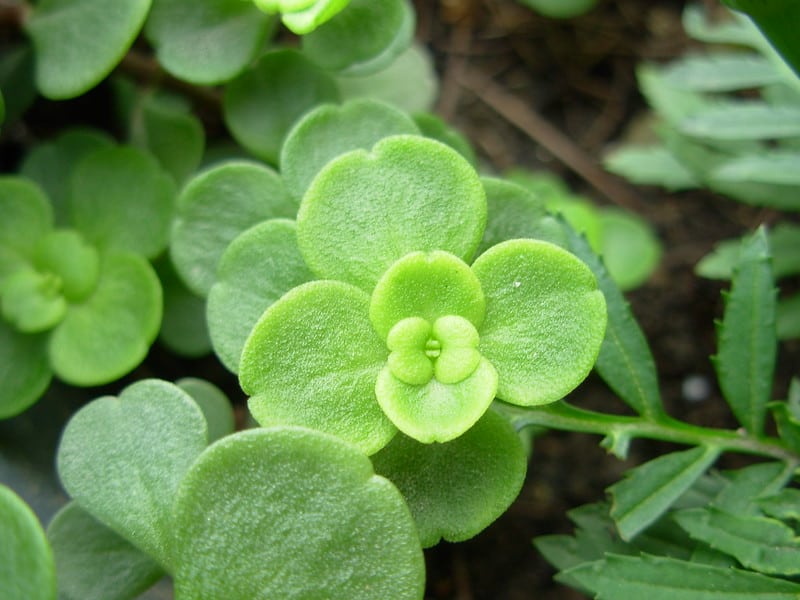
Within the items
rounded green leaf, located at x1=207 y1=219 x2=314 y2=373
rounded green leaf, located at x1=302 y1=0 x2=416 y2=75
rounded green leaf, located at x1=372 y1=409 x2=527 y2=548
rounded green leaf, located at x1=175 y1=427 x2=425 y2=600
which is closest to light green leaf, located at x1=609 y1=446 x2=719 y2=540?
rounded green leaf, located at x1=372 y1=409 x2=527 y2=548

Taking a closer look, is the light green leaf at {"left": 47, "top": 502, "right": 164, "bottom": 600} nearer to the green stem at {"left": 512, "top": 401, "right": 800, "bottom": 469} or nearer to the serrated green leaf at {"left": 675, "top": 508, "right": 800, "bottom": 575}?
A: the green stem at {"left": 512, "top": 401, "right": 800, "bottom": 469}

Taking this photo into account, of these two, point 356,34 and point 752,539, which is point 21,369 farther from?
point 752,539

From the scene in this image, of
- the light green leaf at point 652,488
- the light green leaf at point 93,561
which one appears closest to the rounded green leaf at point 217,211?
the light green leaf at point 93,561

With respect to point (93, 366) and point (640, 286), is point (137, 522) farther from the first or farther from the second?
point (640, 286)

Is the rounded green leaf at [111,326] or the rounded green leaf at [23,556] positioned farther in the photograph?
the rounded green leaf at [111,326]

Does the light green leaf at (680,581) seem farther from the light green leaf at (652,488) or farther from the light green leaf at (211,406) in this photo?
the light green leaf at (211,406)

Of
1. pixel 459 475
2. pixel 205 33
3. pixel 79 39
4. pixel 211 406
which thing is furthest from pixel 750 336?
pixel 79 39
